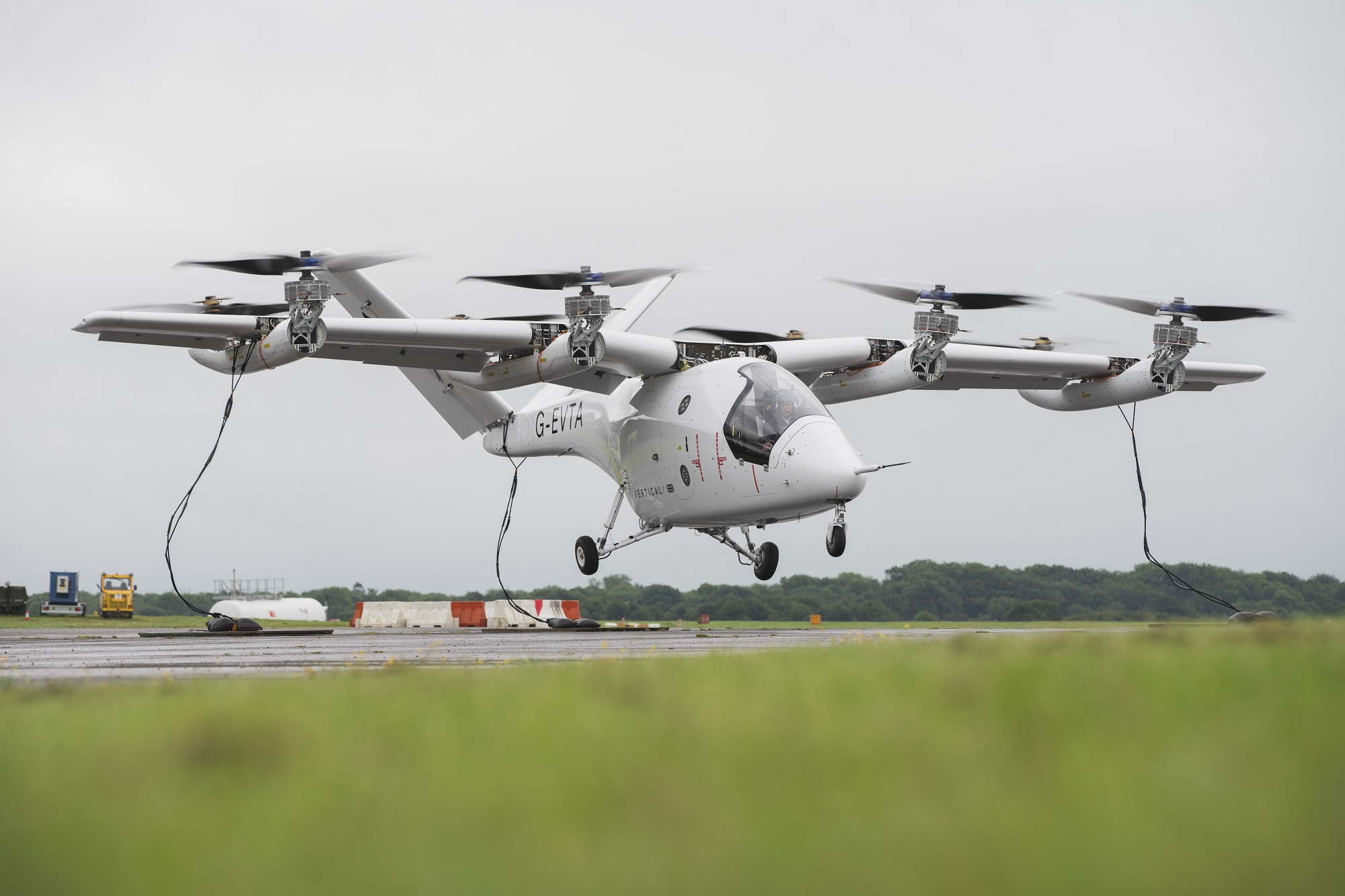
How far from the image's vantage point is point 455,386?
107 ft

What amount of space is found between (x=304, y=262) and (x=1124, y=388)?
2105 centimetres

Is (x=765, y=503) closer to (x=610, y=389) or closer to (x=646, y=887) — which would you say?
(x=610, y=389)

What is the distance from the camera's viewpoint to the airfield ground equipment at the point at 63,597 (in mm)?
49281

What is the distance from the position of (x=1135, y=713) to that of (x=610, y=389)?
81.6 feet

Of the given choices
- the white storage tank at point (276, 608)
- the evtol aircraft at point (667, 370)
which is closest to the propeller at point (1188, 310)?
the evtol aircraft at point (667, 370)

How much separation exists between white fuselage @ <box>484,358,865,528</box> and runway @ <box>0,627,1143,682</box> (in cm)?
386

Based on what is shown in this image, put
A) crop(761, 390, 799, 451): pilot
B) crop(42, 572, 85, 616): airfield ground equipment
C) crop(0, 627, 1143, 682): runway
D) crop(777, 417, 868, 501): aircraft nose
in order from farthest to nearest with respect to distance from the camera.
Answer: crop(42, 572, 85, 616): airfield ground equipment
crop(761, 390, 799, 451): pilot
crop(777, 417, 868, 501): aircraft nose
crop(0, 627, 1143, 682): runway

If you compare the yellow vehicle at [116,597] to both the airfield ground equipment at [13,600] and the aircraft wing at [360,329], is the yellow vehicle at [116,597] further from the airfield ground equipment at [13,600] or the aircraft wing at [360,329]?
the aircraft wing at [360,329]

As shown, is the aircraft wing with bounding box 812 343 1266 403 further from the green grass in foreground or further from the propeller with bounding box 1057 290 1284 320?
the green grass in foreground

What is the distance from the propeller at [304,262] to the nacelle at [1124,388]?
63.2 feet

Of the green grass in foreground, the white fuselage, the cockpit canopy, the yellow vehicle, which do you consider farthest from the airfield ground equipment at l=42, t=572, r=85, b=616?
the green grass in foreground

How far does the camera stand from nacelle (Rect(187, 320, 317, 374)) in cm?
2184

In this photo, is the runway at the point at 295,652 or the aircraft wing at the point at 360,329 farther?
the aircraft wing at the point at 360,329

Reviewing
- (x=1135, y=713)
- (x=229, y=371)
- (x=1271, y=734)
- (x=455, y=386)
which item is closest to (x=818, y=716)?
(x=1135, y=713)
